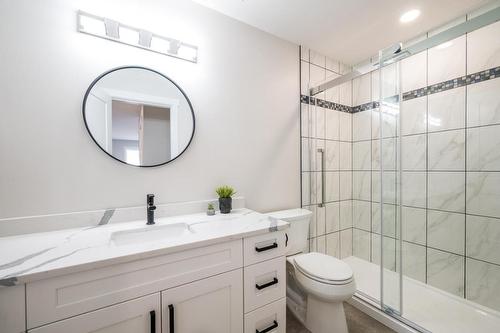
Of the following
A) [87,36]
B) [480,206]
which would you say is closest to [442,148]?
[480,206]

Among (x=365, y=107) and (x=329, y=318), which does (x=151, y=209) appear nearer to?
(x=329, y=318)

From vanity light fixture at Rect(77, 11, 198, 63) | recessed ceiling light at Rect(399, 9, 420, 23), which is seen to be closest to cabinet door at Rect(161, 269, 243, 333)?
vanity light fixture at Rect(77, 11, 198, 63)

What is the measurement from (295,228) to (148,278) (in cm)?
119

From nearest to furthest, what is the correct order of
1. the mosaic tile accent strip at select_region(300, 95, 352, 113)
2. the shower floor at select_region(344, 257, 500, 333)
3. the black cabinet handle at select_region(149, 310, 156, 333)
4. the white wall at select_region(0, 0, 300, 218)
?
1. the black cabinet handle at select_region(149, 310, 156, 333)
2. the white wall at select_region(0, 0, 300, 218)
3. the shower floor at select_region(344, 257, 500, 333)
4. the mosaic tile accent strip at select_region(300, 95, 352, 113)

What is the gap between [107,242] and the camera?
946 mm

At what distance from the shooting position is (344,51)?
2160 mm

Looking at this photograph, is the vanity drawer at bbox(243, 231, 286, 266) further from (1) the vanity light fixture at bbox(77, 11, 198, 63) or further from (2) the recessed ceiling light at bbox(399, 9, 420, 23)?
(2) the recessed ceiling light at bbox(399, 9, 420, 23)

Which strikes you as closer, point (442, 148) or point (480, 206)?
point (480, 206)

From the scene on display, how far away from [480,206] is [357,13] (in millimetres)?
1797

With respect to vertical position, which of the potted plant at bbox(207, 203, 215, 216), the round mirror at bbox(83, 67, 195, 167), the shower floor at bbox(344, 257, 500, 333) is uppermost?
the round mirror at bbox(83, 67, 195, 167)

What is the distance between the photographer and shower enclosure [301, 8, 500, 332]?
5.07 feet

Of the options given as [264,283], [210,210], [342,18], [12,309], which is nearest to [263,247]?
[264,283]

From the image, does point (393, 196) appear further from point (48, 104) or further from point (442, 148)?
point (48, 104)

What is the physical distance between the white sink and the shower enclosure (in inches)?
51.9
